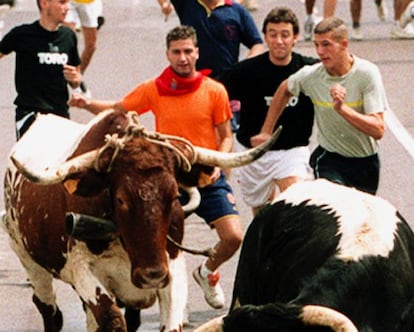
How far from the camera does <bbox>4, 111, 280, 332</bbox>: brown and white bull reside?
10430 millimetres

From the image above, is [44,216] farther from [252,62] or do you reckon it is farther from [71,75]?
[252,62]

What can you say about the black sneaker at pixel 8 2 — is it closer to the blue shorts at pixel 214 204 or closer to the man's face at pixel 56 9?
the man's face at pixel 56 9

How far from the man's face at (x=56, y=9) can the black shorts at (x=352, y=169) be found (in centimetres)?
292

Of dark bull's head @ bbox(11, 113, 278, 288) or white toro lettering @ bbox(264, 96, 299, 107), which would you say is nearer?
dark bull's head @ bbox(11, 113, 278, 288)

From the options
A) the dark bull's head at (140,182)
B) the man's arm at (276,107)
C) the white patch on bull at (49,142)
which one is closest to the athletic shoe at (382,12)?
the man's arm at (276,107)

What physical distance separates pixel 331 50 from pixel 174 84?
110 cm

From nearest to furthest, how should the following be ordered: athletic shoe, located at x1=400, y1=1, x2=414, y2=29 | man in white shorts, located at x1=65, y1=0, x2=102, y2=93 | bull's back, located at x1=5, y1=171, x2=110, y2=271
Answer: bull's back, located at x1=5, y1=171, x2=110, y2=271, man in white shorts, located at x1=65, y1=0, x2=102, y2=93, athletic shoe, located at x1=400, y1=1, x2=414, y2=29

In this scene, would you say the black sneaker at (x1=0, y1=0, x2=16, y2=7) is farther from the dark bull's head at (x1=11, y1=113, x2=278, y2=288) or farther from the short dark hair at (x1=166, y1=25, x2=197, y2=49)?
the dark bull's head at (x1=11, y1=113, x2=278, y2=288)

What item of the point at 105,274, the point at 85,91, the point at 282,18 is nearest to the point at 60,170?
the point at 105,274

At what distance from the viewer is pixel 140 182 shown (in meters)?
10.4

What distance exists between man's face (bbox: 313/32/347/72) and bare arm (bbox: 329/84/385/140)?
0.83 ft

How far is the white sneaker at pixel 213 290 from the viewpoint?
13.0m

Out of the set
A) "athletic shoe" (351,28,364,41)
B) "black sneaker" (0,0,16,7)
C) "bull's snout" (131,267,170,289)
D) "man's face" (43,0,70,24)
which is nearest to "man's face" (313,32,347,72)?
"bull's snout" (131,267,170,289)

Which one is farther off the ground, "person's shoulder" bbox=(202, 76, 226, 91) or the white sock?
"person's shoulder" bbox=(202, 76, 226, 91)
